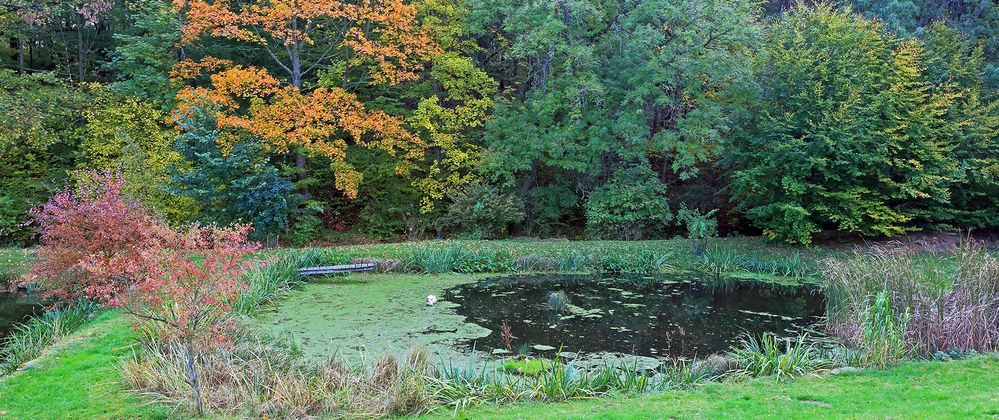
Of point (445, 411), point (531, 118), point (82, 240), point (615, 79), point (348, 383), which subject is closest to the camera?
point (445, 411)

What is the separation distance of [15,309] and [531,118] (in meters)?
13.1

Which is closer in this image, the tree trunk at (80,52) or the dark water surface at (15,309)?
the dark water surface at (15,309)

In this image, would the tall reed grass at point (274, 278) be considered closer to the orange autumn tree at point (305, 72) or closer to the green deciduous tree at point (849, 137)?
the orange autumn tree at point (305, 72)

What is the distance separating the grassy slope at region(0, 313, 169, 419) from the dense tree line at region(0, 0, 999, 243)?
325 inches

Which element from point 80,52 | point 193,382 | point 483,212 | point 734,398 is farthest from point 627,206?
point 80,52

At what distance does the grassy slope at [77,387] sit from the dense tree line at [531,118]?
8266mm

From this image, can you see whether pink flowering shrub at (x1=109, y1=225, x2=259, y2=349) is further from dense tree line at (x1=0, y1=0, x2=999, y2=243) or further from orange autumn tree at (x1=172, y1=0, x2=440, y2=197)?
orange autumn tree at (x1=172, y1=0, x2=440, y2=197)

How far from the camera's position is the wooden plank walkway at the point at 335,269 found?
1299 centimetres

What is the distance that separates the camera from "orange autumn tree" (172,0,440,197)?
56.6 feet

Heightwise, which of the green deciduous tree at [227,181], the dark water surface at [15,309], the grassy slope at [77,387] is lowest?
the dark water surface at [15,309]

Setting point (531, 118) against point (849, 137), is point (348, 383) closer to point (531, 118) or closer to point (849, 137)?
point (849, 137)

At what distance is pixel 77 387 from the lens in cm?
679

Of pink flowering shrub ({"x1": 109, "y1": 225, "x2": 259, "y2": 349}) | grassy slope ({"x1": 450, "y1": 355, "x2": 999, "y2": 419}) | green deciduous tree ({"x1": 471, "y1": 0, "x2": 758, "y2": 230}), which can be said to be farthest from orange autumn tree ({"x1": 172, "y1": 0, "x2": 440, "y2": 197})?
grassy slope ({"x1": 450, "y1": 355, "x2": 999, "y2": 419})

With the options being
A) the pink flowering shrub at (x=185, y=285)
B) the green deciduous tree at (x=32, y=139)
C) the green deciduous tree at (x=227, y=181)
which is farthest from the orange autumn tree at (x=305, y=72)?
the pink flowering shrub at (x=185, y=285)
